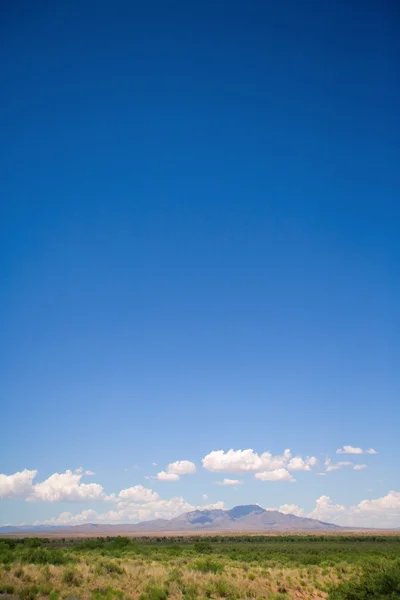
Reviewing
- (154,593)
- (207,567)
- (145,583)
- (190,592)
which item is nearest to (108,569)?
(145,583)

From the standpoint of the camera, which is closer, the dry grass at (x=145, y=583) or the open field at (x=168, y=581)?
the open field at (x=168, y=581)

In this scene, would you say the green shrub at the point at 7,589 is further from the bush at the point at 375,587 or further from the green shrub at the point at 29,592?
the bush at the point at 375,587

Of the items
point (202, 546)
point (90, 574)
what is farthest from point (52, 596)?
point (202, 546)

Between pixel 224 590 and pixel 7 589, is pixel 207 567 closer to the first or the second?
pixel 224 590

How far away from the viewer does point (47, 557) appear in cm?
2478

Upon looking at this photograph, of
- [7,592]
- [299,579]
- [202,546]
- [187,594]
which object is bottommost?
[202,546]

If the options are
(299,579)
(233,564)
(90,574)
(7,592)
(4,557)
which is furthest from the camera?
(233,564)

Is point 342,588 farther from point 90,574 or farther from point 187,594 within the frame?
point 90,574

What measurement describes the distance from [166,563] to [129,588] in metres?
9.45

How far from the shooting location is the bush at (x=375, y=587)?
Answer: 17703 millimetres

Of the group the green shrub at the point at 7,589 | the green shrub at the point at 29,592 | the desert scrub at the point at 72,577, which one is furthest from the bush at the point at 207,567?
the green shrub at the point at 7,589

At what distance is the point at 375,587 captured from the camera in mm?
18109

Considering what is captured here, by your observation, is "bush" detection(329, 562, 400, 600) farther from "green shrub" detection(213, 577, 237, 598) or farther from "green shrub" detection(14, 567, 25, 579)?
"green shrub" detection(14, 567, 25, 579)

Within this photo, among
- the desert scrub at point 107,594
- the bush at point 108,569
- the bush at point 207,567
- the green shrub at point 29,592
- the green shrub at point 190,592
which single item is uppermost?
the green shrub at point 29,592
